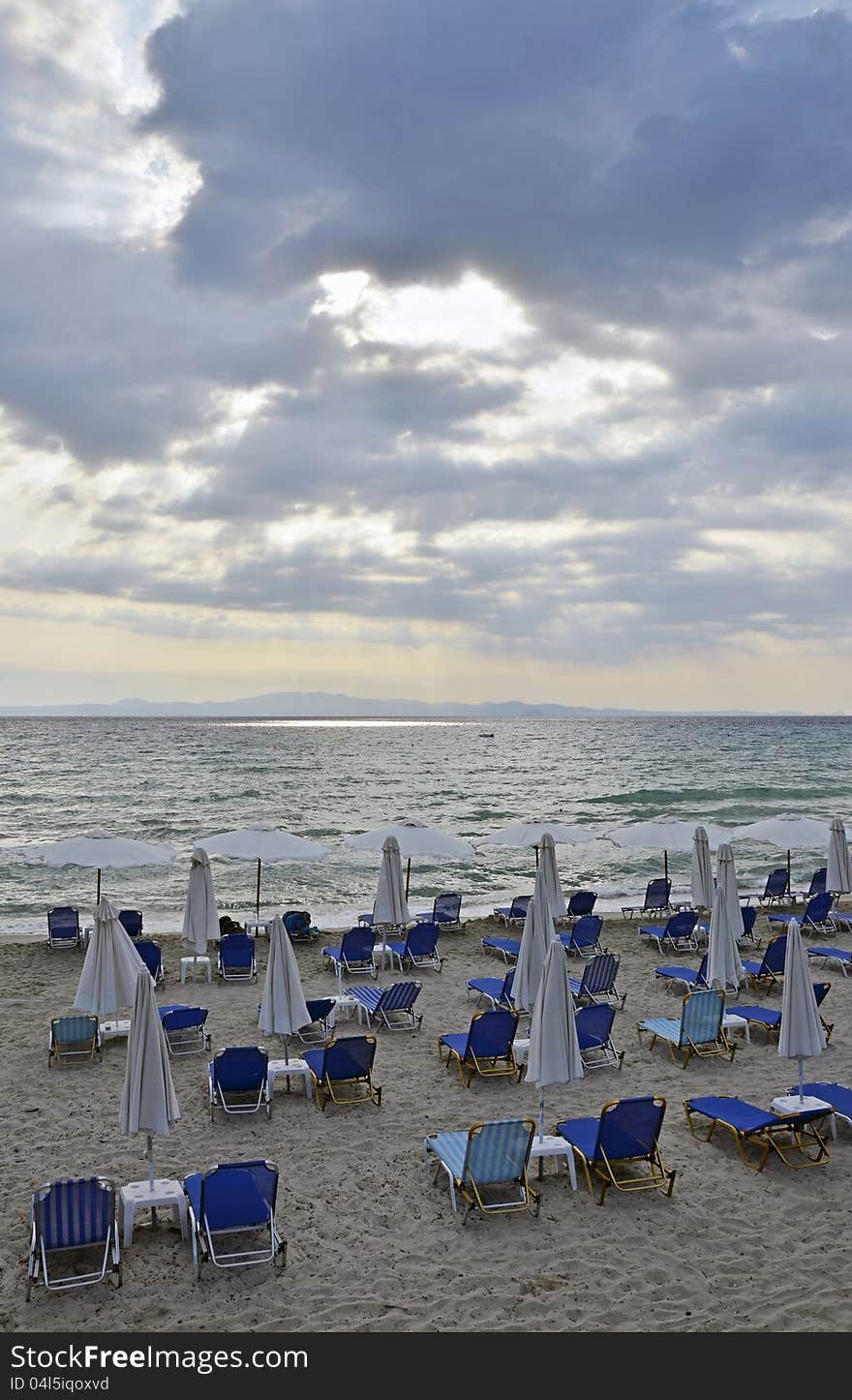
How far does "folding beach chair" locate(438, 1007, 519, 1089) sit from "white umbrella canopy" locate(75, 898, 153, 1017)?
3538mm

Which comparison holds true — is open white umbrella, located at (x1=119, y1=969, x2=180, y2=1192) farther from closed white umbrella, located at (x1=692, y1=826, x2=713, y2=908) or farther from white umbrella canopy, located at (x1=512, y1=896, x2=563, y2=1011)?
closed white umbrella, located at (x1=692, y1=826, x2=713, y2=908)

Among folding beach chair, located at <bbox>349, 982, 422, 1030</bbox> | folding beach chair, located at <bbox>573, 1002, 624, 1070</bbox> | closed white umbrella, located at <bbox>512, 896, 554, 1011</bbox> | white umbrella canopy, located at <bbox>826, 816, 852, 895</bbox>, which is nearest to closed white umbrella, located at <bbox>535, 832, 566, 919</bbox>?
closed white umbrella, located at <bbox>512, 896, 554, 1011</bbox>

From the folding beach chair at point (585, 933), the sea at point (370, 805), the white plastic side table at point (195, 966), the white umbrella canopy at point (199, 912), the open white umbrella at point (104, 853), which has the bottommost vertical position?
the sea at point (370, 805)

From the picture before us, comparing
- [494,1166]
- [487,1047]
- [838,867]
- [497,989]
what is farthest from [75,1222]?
[838,867]

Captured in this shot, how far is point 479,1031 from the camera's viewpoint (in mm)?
9430

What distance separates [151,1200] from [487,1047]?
12.9ft

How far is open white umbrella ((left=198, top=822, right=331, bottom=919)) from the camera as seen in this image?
46.5ft

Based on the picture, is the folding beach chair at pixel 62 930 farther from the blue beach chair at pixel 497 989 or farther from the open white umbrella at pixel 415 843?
the blue beach chair at pixel 497 989

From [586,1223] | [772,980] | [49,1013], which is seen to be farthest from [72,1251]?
[772,980]

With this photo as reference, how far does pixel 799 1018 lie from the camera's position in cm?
795

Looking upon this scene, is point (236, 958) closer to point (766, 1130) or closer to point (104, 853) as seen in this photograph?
point (104, 853)

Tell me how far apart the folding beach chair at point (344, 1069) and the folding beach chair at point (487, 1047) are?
3.27ft

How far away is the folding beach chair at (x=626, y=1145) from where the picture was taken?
23.0 feet

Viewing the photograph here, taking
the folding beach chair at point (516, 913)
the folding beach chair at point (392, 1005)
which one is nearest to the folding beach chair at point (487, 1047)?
the folding beach chair at point (392, 1005)
